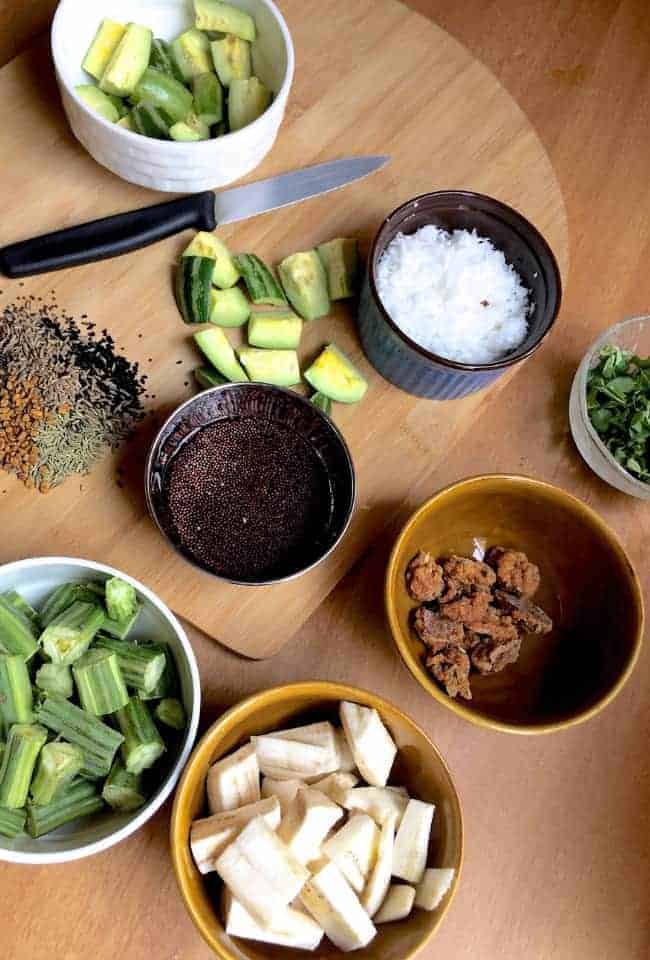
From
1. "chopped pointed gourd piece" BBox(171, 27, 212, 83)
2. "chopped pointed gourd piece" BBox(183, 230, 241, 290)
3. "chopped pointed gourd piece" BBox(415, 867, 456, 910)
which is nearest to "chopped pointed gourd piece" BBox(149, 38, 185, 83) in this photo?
"chopped pointed gourd piece" BBox(171, 27, 212, 83)

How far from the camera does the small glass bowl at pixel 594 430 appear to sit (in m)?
1.57

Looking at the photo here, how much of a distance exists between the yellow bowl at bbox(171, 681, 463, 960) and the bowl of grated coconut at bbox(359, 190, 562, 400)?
510 mm

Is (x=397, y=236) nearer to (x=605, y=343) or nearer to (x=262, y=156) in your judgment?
(x=262, y=156)

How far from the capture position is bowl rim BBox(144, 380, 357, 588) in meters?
1.38

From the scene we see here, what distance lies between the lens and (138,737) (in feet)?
4.31

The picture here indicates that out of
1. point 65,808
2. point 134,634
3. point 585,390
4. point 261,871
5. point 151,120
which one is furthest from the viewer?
point 585,390

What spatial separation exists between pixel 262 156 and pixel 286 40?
17 centimetres

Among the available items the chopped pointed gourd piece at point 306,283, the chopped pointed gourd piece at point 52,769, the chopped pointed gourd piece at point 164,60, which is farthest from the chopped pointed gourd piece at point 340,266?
the chopped pointed gourd piece at point 52,769

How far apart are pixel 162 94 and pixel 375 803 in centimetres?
108

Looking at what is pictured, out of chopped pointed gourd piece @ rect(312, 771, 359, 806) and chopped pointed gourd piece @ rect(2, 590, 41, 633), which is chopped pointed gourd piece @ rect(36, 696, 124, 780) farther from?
chopped pointed gourd piece @ rect(312, 771, 359, 806)

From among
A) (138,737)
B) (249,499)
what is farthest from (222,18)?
(138,737)

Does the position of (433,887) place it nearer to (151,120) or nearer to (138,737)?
(138,737)

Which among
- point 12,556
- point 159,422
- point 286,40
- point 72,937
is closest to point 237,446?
point 159,422

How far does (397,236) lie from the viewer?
155cm
